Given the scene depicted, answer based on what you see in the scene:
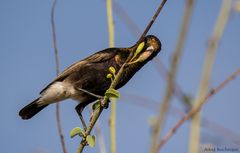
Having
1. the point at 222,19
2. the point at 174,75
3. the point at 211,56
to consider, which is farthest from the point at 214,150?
the point at 174,75

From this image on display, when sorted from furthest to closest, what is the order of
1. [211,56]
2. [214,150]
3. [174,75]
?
[214,150] < [211,56] < [174,75]

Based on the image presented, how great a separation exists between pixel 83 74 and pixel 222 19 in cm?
385

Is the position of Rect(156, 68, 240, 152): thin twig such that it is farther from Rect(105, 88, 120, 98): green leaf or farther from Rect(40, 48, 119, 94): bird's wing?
Rect(40, 48, 119, 94): bird's wing

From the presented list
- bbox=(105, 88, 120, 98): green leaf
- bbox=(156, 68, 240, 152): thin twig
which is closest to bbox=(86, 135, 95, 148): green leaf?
bbox=(105, 88, 120, 98): green leaf

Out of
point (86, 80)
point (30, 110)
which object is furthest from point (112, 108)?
point (30, 110)

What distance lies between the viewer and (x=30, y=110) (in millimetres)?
5836

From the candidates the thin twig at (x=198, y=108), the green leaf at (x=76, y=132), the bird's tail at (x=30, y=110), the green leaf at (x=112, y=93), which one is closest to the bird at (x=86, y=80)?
the bird's tail at (x=30, y=110)

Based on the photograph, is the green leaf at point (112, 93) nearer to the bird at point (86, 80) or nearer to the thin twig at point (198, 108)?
the thin twig at point (198, 108)

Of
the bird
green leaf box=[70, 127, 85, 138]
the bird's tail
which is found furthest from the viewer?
the bird's tail

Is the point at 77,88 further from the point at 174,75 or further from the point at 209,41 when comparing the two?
the point at 174,75

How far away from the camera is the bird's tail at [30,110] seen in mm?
5723

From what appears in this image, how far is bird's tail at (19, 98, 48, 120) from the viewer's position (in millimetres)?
5723

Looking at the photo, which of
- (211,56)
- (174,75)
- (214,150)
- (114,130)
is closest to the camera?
(174,75)

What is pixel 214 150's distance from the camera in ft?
6.07
